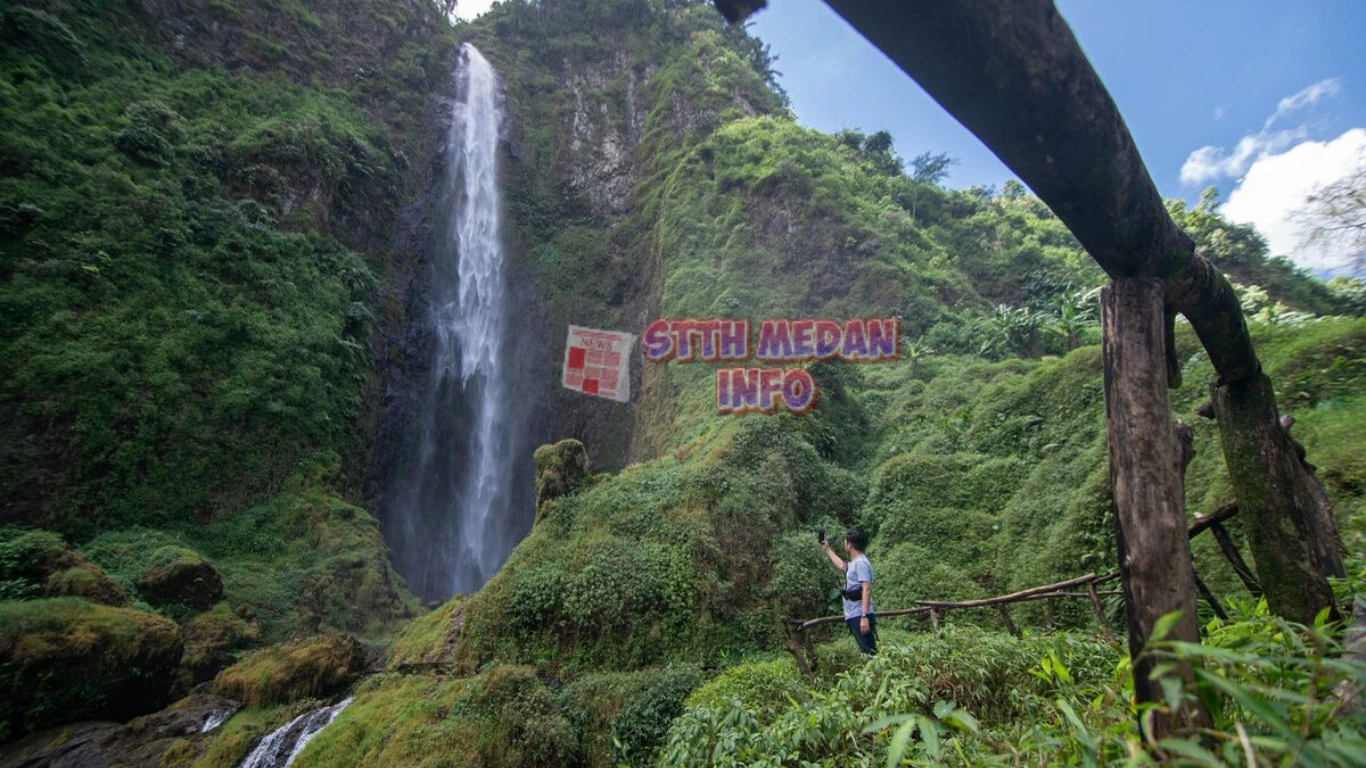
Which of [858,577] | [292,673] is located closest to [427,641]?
[292,673]

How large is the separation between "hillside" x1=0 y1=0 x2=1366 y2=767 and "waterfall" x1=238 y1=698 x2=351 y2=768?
12.1 inches

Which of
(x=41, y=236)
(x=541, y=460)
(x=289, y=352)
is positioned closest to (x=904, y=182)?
(x=541, y=460)

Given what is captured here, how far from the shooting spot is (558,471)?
1134 cm

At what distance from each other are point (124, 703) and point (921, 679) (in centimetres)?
1094

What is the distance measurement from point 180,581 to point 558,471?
7003mm

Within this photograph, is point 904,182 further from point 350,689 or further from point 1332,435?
point 350,689

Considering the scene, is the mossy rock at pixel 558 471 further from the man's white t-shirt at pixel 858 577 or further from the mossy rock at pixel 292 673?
the man's white t-shirt at pixel 858 577

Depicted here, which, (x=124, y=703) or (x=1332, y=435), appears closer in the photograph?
(x=1332, y=435)

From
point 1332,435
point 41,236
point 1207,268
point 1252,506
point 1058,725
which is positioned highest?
point 41,236

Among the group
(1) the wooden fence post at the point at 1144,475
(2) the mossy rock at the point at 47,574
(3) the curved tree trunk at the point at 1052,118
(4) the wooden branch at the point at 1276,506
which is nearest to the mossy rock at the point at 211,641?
(2) the mossy rock at the point at 47,574

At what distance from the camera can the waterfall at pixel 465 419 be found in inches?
779

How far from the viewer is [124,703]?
8336mm

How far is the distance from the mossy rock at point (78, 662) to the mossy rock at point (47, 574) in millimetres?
529

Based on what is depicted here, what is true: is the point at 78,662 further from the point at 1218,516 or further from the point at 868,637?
the point at 1218,516
